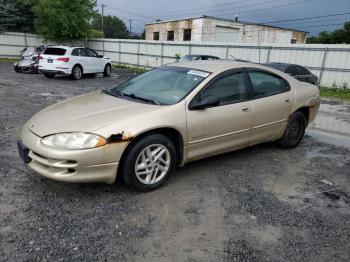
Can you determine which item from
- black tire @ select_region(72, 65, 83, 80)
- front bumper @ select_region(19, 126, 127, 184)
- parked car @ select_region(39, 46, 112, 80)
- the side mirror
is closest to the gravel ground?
front bumper @ select_region(19, 126, 127, 184)

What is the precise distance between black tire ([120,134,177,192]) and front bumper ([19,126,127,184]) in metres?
0.11

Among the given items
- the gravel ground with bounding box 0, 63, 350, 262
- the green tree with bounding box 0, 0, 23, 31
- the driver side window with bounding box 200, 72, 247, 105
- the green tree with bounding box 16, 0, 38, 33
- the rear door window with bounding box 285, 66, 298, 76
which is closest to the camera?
the gravel ground with bounding box 0, 63, 350, 262

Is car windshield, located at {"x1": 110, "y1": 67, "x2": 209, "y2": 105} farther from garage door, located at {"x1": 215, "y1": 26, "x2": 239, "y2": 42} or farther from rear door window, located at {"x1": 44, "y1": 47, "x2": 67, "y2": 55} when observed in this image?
garage door, located at {"x1": 215, "y1": 26, "x2": 239, "y2": 42}

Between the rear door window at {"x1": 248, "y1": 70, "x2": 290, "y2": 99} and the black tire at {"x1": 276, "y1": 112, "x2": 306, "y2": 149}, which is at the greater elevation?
the rear door window at {"x1": 248, "y1": 70, "x2": 290, "y2": 99}

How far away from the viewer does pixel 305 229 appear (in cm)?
336

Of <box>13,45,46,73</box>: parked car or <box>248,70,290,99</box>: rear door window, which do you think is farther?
<box>13,45,46,73</box>: parked car

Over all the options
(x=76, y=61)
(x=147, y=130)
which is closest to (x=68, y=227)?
(x=147, y=130)

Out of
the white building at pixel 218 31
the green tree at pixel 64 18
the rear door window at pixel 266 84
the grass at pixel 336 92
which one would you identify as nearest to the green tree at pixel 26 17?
the green tree at pixel 64 18

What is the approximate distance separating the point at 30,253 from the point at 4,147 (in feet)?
9.97

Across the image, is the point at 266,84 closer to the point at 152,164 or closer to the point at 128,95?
the point at 128,95

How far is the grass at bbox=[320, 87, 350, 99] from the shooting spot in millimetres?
14711

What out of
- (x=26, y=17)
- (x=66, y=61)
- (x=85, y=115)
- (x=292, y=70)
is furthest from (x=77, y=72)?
(x=26, y=17)

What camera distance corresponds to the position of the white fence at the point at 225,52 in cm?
1585

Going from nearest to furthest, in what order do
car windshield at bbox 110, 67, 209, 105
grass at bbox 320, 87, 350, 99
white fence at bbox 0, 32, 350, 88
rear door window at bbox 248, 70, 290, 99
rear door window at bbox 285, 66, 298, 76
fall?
car windshield at bbox 110, 67, 209, 105, rear door window at bbox 248, 70, 290, 99, rear door window at bbox 285, 66, 298, 76, grass at bbox 320, 87, 350, 99, white fence at bbox 0, 32, 350, 88
